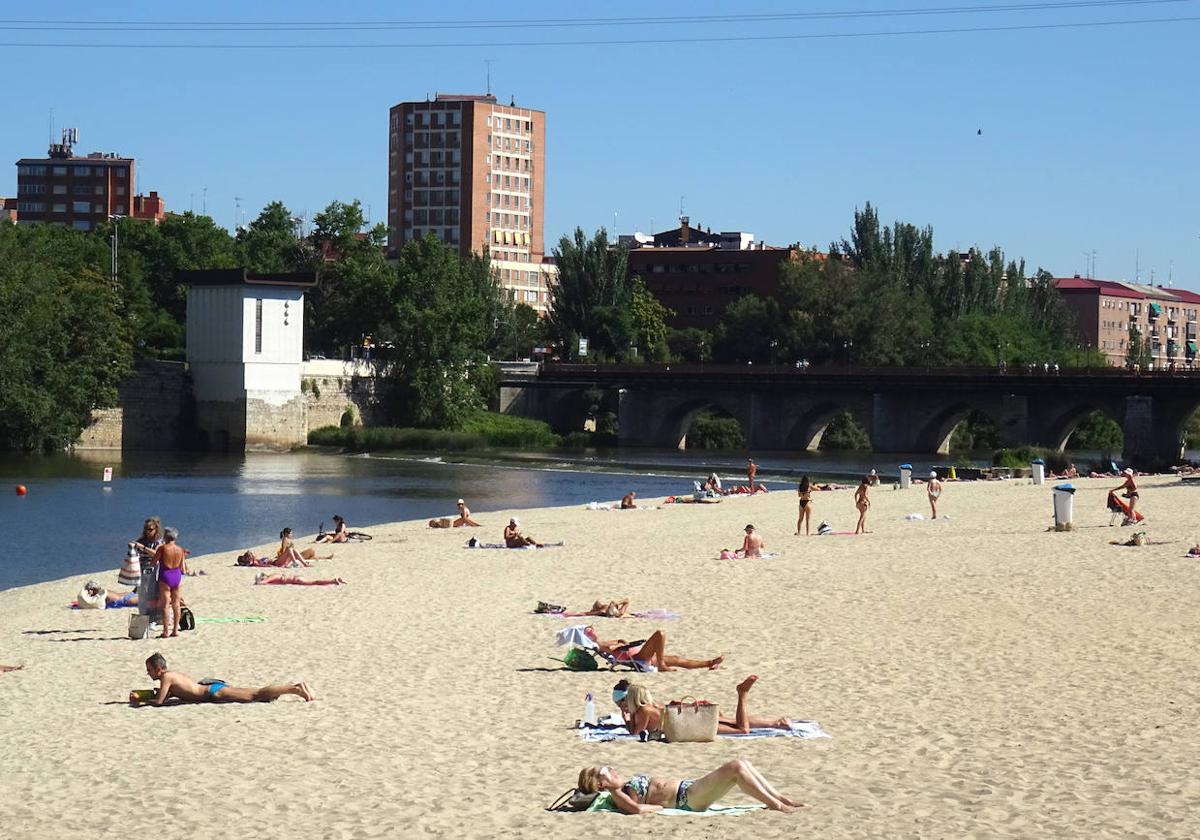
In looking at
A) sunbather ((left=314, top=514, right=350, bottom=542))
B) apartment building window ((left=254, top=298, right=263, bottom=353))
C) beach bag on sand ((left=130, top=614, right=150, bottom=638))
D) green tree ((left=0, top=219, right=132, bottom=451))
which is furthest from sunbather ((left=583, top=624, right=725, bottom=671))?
apartment building window ((left=254, top=298, right=263, bottom=353))

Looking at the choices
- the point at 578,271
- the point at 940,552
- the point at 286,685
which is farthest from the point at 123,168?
the point at 286,685

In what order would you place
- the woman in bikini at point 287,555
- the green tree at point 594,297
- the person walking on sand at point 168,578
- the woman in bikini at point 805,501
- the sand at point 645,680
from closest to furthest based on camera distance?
the sand at point 645,680 < the person walking on sand at point 168,578 < the woman in bikini at point 287,555 < the woman in bikini at point 805,501 < the green tree at point 594,297

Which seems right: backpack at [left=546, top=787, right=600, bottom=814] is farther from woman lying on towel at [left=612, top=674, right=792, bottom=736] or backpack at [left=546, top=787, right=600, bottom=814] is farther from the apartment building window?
the apartment building window

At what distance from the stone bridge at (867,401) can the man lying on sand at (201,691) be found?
214ft

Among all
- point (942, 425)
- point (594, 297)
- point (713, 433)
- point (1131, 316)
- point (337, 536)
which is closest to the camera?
point (337, 536)

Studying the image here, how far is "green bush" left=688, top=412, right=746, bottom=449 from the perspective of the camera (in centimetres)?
10406

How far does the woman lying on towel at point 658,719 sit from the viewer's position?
51.1 ft

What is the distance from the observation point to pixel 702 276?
136m

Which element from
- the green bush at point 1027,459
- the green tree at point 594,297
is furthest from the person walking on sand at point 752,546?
A: the green tree at point 594,297

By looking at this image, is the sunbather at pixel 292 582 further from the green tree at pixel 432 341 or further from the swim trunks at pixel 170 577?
the green tree at pixel 432 341

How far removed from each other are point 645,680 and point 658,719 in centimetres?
300

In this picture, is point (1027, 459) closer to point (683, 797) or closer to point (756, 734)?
point (756, 734)

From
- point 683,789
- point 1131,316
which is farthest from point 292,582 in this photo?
point 1131,316

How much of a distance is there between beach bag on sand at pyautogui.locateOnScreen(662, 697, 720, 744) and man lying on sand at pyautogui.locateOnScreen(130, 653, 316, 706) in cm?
400
